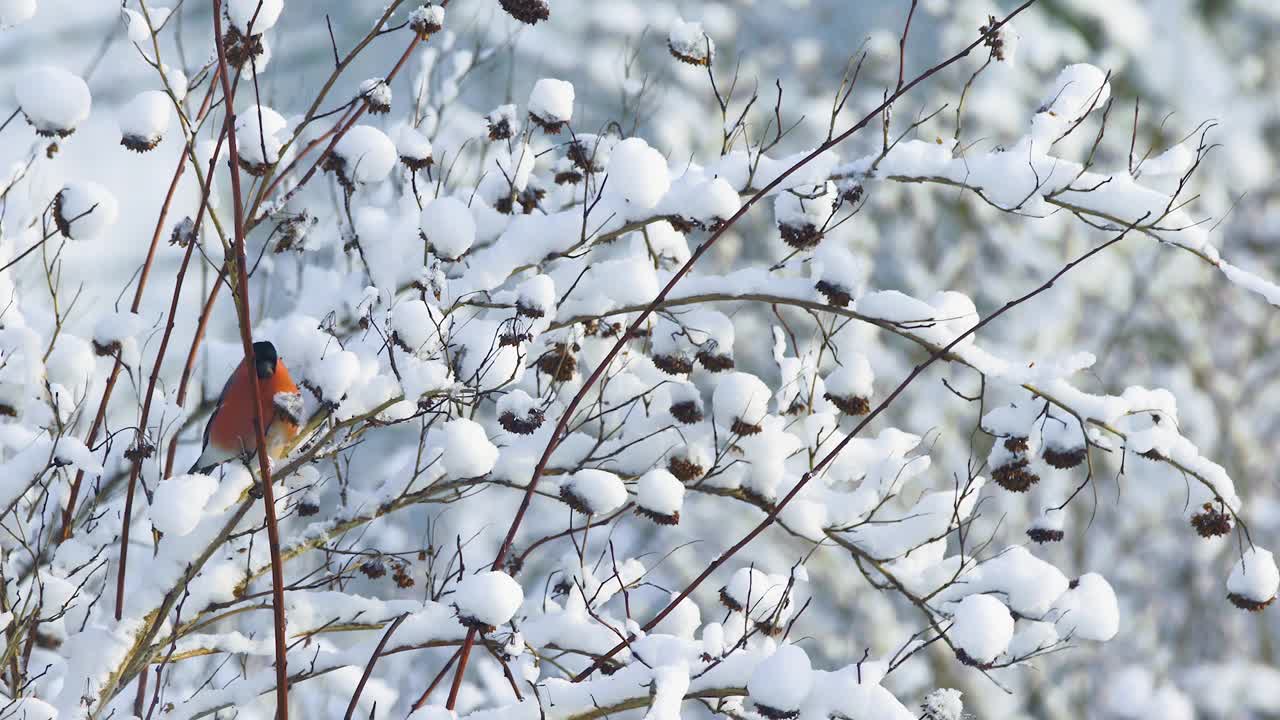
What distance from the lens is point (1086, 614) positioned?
6.70 ft

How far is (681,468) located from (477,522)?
6.46 m

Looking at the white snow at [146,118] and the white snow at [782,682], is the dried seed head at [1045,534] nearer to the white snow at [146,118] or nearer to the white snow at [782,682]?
the white snow at [782,682]

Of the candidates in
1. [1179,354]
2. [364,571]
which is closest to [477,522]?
[1179,354]

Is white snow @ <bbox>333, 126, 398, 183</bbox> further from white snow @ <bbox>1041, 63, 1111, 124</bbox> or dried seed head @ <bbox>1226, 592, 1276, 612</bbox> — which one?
dried seed head @ <bbox>1226, 592, 1276, 612</bbox>

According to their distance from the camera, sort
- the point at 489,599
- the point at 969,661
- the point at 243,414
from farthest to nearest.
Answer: the point at 243,414 < the point at 969,661 < the point at 489,599

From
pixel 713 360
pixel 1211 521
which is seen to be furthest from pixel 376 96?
pixel 1211 521

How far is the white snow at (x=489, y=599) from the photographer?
5.78 ft

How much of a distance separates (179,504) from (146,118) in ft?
2.00

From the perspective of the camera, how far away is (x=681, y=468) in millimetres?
2232

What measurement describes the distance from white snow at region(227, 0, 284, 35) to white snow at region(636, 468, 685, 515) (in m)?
→ 0.94

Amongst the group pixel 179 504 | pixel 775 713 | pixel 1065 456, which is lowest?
pixel 775 713

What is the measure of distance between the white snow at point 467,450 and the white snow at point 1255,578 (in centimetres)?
116

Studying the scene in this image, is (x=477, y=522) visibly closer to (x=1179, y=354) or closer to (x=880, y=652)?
(x=880, y=652)

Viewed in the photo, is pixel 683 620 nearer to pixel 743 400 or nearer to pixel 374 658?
pixel 743 400
